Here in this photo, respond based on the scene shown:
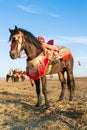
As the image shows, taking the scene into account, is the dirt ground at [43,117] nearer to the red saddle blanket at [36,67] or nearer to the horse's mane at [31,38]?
the red saddle blanket at [36,67]

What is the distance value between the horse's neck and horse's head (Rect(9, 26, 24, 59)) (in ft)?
0.89

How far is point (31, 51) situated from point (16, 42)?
0.61 m

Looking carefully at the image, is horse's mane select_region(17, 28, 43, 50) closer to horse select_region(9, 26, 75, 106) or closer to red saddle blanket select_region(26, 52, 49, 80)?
horse select_region(9, 26, 75, 106)

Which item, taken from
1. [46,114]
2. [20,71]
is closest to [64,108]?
[46,114]

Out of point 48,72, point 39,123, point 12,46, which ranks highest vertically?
point 12,46

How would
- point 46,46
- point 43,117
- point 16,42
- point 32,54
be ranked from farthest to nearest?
point 46,46 → point 32,54 → point 16,42 → point 43,117

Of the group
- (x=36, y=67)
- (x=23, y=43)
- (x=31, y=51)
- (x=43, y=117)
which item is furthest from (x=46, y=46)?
(x=43, y=117)

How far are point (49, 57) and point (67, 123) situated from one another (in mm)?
4095

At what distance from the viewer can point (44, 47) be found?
41.7ft

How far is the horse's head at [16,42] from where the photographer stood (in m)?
11.8

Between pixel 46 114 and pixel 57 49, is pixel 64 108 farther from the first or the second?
pixel 57 49

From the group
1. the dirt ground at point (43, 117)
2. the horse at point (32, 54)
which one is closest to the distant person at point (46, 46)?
the horse at point (32, 54)

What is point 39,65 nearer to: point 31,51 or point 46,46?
point 31,51

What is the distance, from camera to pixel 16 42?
39.4ft
